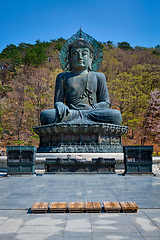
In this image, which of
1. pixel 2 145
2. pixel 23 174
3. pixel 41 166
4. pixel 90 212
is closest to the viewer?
pixel 90 212

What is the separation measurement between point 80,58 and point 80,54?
19 centimetres

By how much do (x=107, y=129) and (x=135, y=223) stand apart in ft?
20.7

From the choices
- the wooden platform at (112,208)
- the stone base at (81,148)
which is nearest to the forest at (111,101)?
the stone base at (81,148)

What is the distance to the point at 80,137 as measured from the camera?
8711 mm

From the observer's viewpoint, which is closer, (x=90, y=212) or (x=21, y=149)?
(x=90, y=212)

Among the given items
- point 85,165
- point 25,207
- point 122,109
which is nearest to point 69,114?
point 85,165

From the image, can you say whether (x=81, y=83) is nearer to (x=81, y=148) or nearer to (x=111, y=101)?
(x=81, y=148)

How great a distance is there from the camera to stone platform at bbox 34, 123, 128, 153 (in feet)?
27.6

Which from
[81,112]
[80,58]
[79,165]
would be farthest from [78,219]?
[80,58]

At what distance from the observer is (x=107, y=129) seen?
8641 millimetres

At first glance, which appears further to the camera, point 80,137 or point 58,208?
point 80,137

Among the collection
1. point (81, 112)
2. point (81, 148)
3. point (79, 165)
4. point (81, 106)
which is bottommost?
point (79, 165)

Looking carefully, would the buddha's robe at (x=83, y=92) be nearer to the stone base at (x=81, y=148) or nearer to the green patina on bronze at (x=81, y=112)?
the green patina on bronze at (x=81, y=112)

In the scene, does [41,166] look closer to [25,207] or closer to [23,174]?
[23,174]
